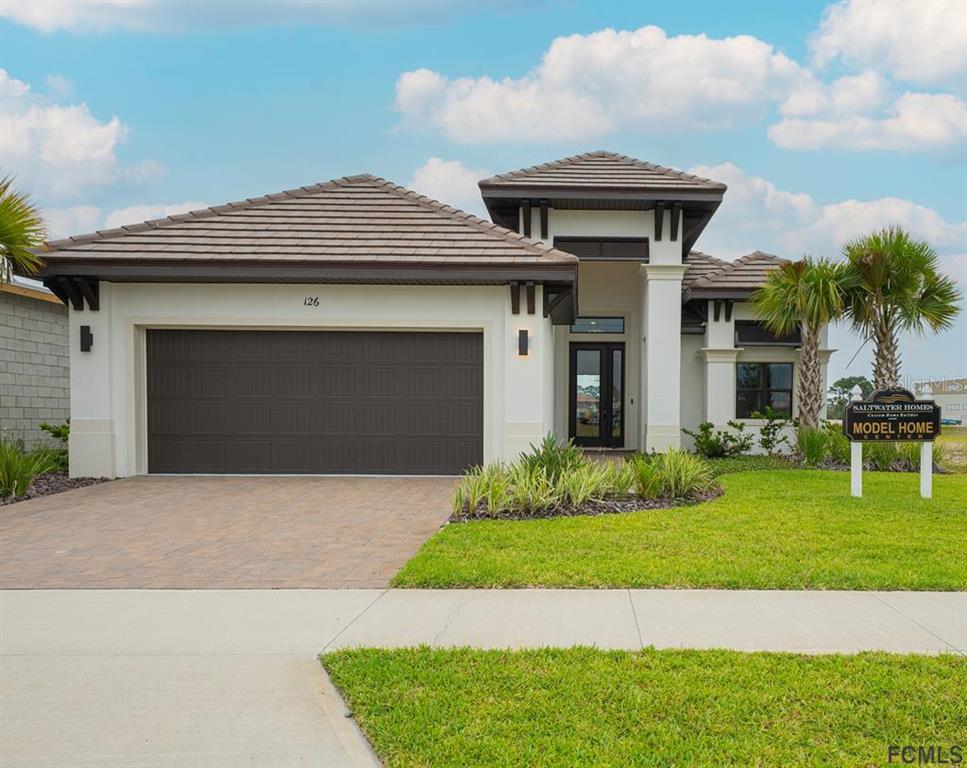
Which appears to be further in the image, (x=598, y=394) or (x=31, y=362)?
(x=598, y=394)

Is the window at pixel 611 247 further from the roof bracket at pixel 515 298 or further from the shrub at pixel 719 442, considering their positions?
the roof bracket at pixel 515 298

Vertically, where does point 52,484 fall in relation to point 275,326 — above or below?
below

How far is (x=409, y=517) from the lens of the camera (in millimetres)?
9617

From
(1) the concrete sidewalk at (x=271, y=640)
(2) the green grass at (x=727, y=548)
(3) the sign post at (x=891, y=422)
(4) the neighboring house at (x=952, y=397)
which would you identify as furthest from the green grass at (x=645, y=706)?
(4) the neighboring house at (x=952, y=397)

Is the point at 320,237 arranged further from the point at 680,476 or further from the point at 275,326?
the point at 680,476

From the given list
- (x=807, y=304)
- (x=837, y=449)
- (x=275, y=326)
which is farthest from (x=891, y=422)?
(x=275, y=326)

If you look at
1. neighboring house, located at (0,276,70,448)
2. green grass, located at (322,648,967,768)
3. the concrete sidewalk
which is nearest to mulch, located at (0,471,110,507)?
neighboring house, located at (0,276,70,448)

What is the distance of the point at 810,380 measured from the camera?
667 inches

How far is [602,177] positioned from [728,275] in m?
4.79

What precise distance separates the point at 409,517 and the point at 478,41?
13606 mm

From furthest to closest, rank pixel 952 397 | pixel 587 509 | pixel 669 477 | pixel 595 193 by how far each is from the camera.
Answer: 1. pixel 952 397
2. pixel 595 193
3. pixel 669 477
4. pixel 587 509

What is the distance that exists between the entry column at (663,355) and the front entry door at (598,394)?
302 cm

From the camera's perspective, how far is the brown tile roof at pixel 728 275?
62.4 feet

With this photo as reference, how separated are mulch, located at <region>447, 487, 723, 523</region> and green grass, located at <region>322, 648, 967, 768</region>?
468cm
